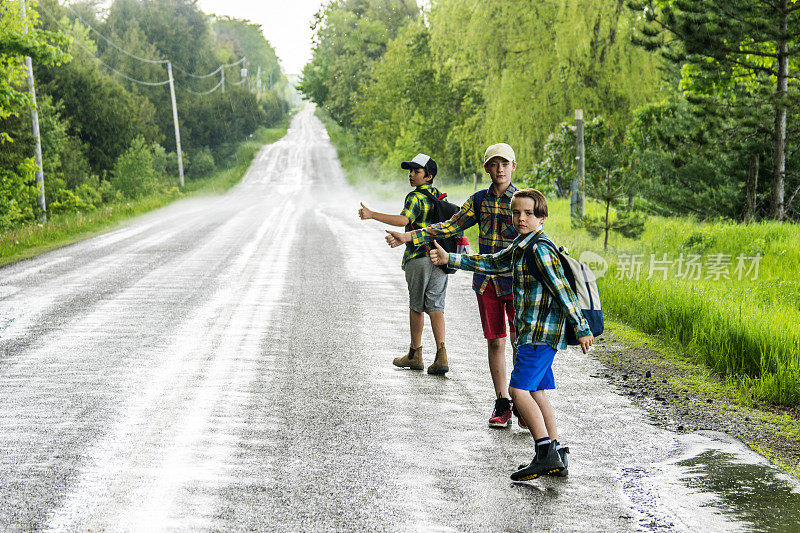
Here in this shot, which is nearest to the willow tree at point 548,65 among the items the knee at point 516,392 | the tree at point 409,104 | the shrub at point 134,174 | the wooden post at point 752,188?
the wooden post at point 752,188

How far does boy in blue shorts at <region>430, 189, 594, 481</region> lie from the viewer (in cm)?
447

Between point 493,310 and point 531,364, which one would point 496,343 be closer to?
point 493,310

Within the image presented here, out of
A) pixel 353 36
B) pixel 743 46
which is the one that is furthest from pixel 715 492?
pixel 353 36

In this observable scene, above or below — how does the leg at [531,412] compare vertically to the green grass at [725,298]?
above

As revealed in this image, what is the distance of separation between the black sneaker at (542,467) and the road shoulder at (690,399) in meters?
1.46

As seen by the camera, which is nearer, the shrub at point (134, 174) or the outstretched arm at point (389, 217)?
the outstretched arm at point (389, 217)

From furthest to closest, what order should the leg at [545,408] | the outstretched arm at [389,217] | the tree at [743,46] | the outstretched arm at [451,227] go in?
1. the tree at [743,46]
2. the outstretched arm at [389,217]
3. the outstretched arm at [451,227]
4. the leg at [545,408]

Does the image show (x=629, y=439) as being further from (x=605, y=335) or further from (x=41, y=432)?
(x=41, y=432)

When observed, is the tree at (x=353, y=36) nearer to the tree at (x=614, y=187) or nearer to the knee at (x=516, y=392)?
the tree at (x=614, y=187)

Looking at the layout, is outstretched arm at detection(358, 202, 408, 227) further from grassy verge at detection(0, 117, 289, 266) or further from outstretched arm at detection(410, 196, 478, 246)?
grassy verge at detection(0, 117, 289, 266)

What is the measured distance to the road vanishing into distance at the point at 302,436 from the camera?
4047 mm

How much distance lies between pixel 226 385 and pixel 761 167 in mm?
14748

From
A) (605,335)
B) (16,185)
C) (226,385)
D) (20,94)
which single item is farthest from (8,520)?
(16,185)

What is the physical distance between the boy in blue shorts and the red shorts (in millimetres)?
698
